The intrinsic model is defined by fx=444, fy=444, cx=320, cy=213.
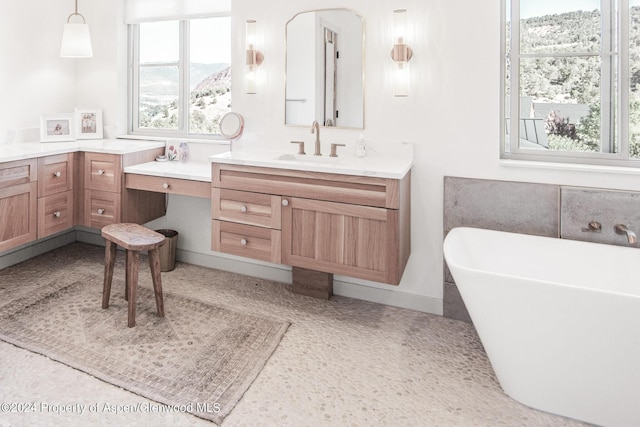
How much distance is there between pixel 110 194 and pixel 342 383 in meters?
2.37

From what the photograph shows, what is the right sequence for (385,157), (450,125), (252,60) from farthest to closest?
(252,60) → (385,157) → (450,125)

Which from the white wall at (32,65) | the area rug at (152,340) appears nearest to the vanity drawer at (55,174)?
the white wall at (32,65)

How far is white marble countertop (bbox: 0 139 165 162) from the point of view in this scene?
3.12 m

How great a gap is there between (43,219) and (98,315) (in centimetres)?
107

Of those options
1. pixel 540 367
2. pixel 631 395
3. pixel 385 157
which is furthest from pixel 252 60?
pixel 631 395

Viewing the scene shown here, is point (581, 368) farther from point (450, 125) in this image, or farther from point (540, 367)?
point (450, 125)

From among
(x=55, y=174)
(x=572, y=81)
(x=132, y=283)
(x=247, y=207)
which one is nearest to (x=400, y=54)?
(x=572, y=81)

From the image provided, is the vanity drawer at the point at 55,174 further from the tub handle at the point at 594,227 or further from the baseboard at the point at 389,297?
the tub handle at the point at 594,227

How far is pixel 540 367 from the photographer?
6.42 feet

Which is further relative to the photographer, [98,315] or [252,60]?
[252,60]

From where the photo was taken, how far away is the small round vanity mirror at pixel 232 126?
Answer: 3336mm

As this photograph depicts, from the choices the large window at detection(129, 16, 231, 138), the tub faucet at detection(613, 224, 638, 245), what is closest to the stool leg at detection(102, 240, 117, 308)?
the large window at detection(129, 16, 231, 138)

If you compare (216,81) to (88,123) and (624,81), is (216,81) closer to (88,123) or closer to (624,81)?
(88,123)

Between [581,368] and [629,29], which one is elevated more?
[629,29]
